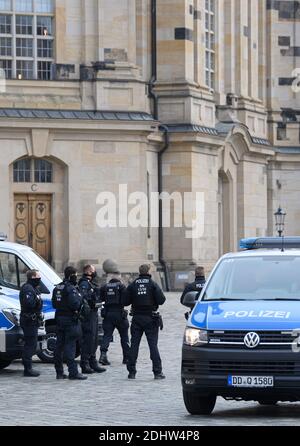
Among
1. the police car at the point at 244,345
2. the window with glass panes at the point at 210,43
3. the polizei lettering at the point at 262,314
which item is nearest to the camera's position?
the police car at the point at 244,345

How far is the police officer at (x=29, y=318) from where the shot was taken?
26.8 m

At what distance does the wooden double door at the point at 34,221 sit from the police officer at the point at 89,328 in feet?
73.0

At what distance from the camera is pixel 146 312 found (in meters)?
26.3

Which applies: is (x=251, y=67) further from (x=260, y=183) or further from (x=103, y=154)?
(x=103, y=154)

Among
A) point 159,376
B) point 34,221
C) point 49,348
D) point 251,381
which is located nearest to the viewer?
point 251,381

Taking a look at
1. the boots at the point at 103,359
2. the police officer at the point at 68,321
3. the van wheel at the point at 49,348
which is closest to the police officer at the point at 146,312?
the police officer at the point at 68,321

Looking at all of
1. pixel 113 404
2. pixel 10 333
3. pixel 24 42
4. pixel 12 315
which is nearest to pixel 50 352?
pixel 12 315

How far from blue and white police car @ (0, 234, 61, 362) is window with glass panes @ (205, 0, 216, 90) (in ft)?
93.7

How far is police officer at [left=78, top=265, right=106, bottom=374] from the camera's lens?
27484 millimetres

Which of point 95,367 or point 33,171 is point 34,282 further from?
point 33,171

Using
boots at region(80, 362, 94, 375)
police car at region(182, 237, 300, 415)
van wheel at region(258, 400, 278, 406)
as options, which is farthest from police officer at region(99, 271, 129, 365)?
police car at region(182, 237, 300, 415)

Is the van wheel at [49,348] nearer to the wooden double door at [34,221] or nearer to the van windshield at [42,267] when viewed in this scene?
the van windshield at [42,267]

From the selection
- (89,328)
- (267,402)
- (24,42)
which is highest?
(24,42)

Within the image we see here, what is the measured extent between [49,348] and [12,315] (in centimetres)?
200
